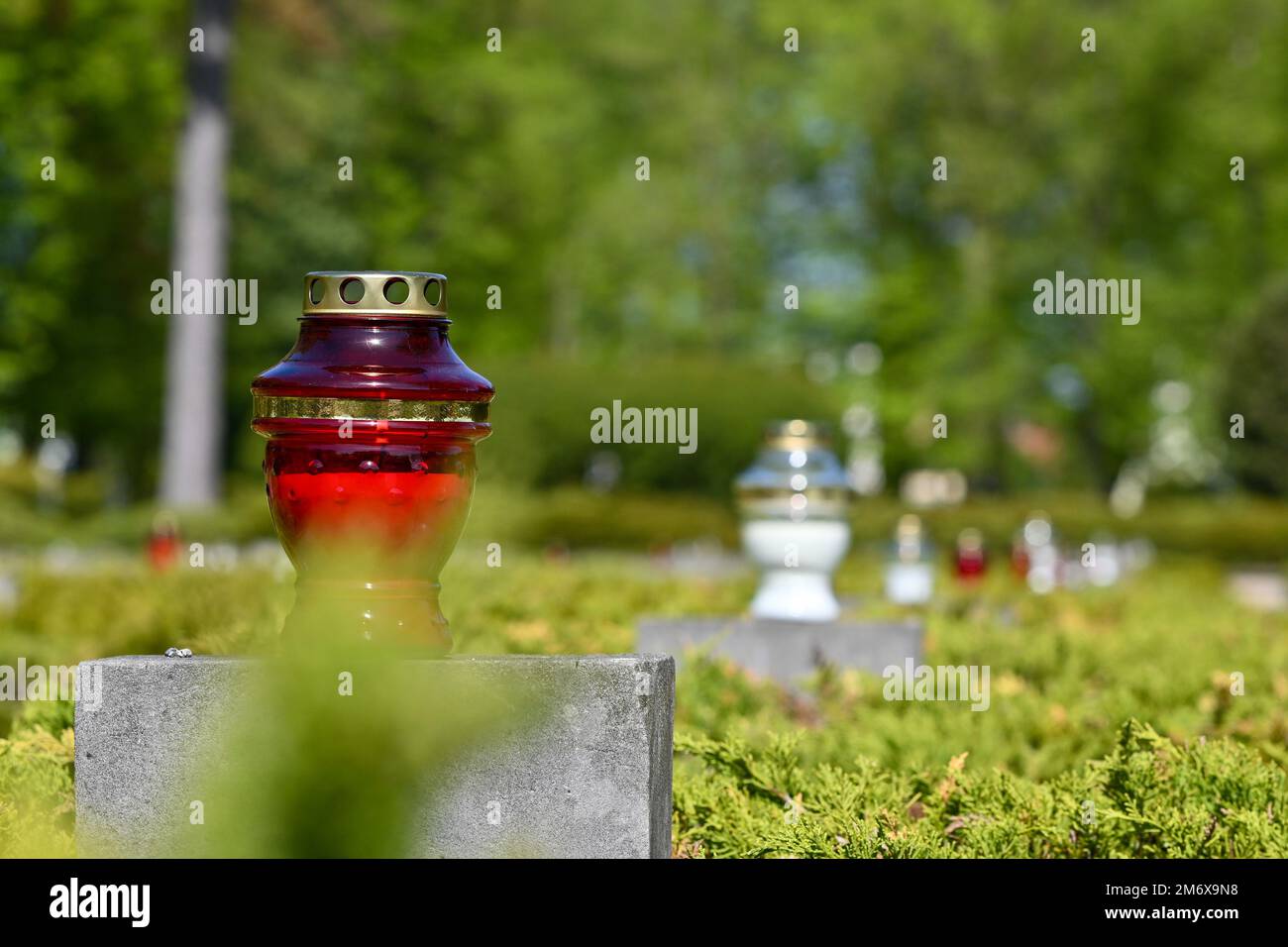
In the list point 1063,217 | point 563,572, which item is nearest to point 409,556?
point 563,572

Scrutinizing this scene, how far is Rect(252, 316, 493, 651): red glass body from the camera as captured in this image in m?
4.80

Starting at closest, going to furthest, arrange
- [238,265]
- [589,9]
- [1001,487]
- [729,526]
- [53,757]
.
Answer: [53,757], [729,526], [238,265], [1001,487], [589,9]

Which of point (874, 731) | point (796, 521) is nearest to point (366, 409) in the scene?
point (874, 731)

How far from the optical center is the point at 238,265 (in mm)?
42344

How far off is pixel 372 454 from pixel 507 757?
2.72ft

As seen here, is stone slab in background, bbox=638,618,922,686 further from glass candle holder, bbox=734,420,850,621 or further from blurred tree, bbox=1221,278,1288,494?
blurred tree, bbox=1221,278,1288,494

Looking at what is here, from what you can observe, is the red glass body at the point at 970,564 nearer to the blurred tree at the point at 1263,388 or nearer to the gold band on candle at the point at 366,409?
the gold band on candle at the point at 366,409

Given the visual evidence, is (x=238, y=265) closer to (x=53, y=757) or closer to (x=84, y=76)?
(x=84, y=76)

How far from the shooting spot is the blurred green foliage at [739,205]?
39.8m

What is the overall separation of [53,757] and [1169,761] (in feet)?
10.5

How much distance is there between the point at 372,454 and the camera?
4.80 meters

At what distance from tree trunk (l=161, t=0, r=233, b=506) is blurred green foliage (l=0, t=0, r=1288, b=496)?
17.8 ft

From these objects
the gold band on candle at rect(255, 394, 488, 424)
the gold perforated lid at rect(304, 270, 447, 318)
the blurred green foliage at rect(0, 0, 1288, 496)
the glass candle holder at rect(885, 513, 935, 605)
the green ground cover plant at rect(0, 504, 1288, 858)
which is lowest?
the green ground cover plant at rect(0, 504, 1288, 858)

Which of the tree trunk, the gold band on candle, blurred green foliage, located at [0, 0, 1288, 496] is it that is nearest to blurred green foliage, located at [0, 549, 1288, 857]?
the gold band on candle
